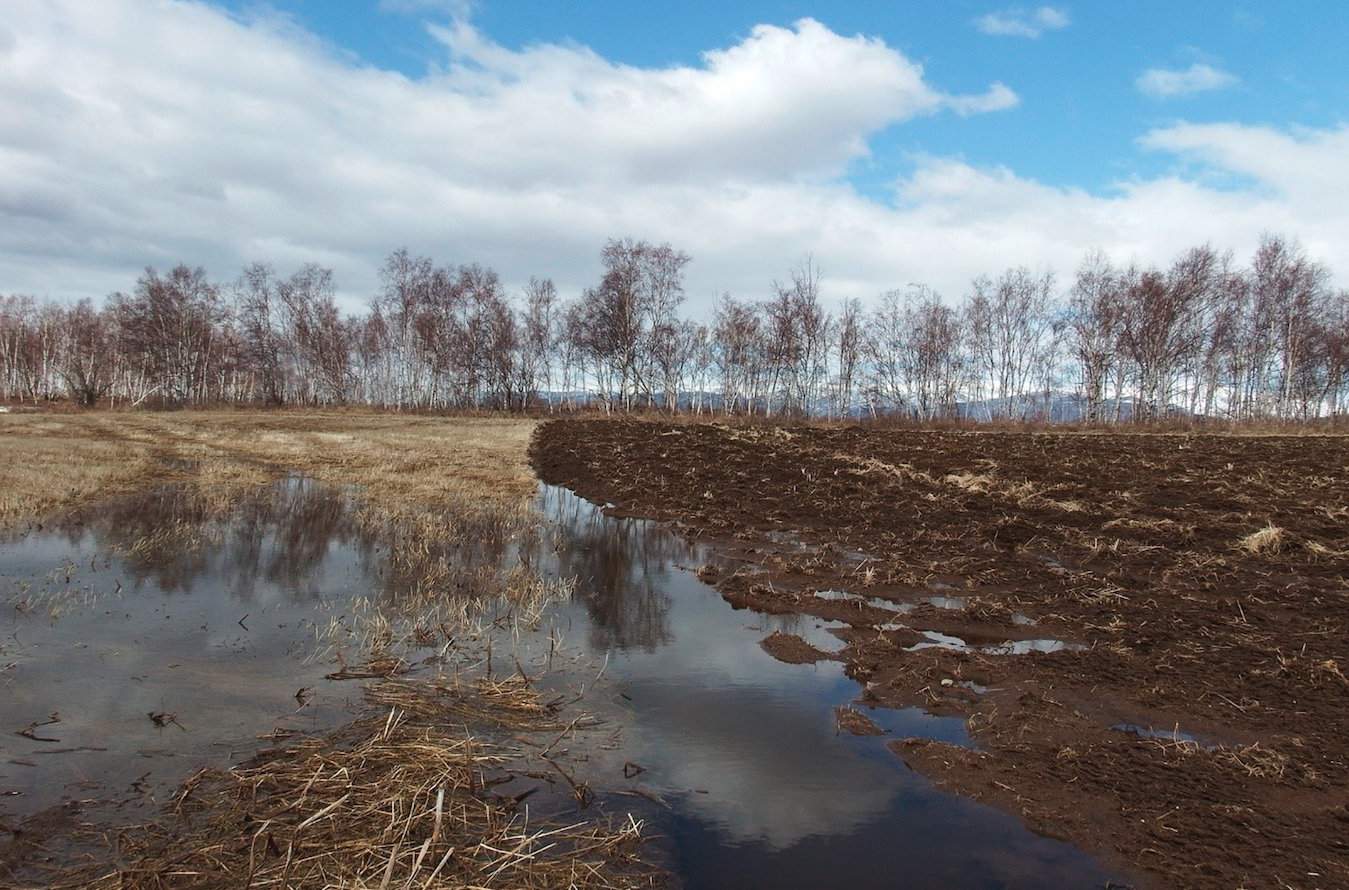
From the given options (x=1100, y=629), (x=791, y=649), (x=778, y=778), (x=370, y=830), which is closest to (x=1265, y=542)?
(x=1100, y=629)

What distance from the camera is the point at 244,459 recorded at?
24.7m

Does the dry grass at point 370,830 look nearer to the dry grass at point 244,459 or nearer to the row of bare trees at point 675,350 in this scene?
the dry grass at point 244,459

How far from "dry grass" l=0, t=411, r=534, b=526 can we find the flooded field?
17.2ft

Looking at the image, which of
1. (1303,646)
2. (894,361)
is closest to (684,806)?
(1303,646)

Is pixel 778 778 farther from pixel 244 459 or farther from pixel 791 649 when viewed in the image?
pixel 244 459

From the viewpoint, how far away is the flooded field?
436cm

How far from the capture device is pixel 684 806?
4.74m

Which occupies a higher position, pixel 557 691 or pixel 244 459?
pixel 244 459

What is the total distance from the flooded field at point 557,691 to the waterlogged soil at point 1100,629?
29 centimetres

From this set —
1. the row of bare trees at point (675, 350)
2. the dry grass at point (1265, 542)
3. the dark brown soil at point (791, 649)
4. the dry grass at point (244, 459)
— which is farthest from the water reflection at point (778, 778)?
the row of bare trees at point (675, 350)

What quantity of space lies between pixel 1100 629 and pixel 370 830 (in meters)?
7.65

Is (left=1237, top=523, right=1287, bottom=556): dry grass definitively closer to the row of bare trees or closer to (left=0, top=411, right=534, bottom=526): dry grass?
(left=0, top=411, right=534, bottom=526): dry grass

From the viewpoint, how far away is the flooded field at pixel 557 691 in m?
4.36

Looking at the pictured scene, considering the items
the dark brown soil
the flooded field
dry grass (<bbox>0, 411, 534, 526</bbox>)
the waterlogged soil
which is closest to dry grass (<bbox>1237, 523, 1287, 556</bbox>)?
the waterlogged soil
